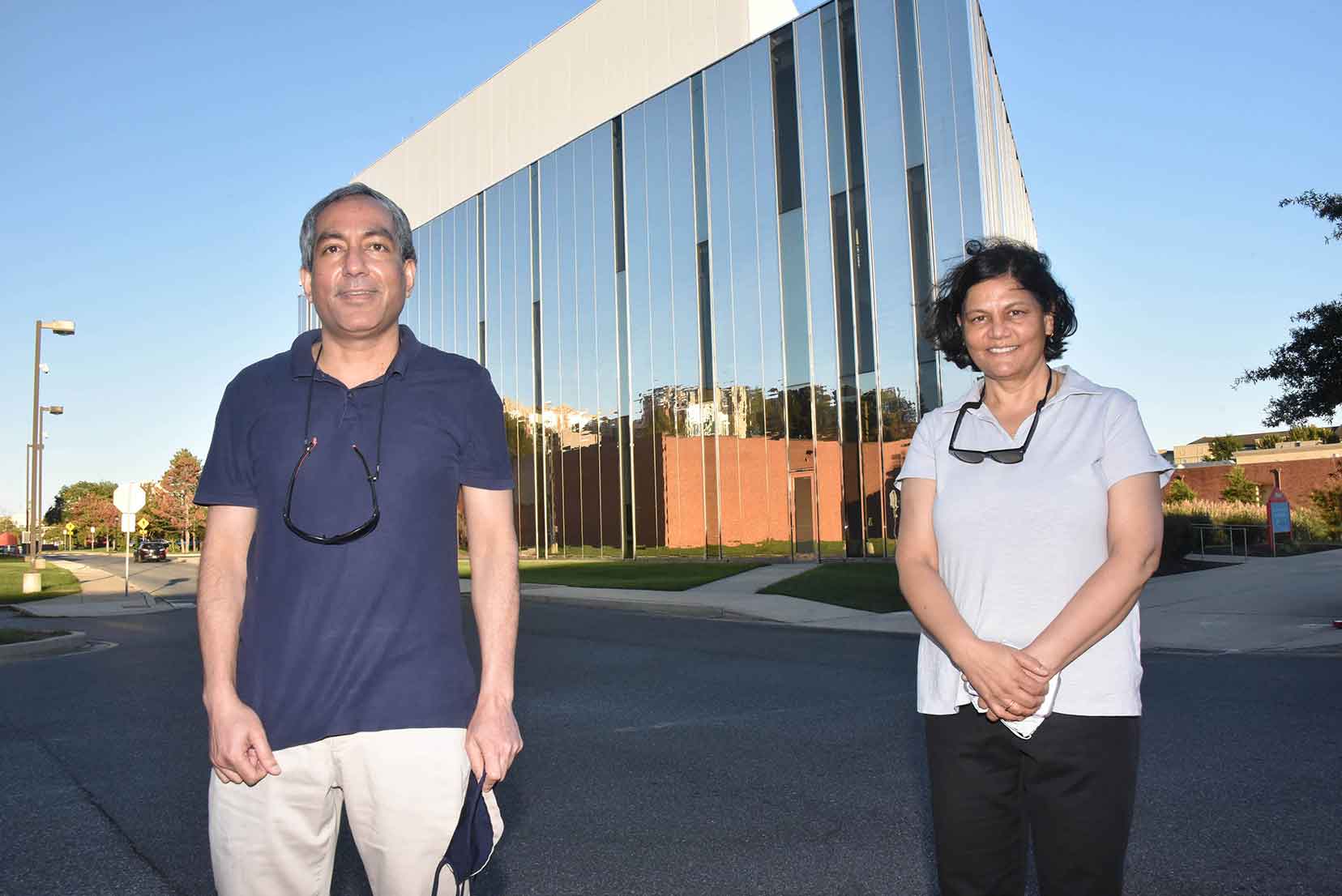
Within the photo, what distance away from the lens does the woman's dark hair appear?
2684mm

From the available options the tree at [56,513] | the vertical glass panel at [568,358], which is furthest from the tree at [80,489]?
the vertical glass panel at [568,358]

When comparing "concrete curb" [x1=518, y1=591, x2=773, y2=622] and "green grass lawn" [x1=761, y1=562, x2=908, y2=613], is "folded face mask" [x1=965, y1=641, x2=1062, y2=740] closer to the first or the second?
"green grass lawn" [x1=761, y1=562, x2=908, y2=613]

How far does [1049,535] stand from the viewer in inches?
93.4

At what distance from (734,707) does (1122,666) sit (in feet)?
19.3

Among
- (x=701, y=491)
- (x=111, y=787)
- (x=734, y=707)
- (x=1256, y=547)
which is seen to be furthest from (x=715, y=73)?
(x=111, y=787)

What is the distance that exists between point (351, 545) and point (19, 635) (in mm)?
14436

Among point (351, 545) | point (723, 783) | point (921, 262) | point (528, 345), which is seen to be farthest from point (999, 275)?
point (528, 345)

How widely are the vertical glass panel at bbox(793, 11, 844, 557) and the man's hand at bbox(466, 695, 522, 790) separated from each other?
23.7m

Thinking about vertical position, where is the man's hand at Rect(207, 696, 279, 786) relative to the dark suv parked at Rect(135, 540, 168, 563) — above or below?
above

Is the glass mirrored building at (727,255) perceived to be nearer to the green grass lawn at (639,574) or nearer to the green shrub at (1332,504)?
the green grass lawn at (639,574)

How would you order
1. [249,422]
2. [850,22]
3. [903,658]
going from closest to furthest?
1. [249,422]
2. [903,658]
3. [850,22]

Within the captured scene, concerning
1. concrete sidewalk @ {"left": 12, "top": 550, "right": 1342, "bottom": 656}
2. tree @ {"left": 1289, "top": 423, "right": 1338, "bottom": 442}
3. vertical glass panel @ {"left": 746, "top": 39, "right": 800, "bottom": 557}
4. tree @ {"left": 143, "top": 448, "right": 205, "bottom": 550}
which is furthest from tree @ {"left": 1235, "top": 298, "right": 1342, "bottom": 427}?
tree @ {"left": 143, "top": 448, "right": 205, "bottom": 550}

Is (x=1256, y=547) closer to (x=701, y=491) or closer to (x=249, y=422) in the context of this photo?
(x=701, y=491)

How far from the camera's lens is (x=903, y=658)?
1050cm
